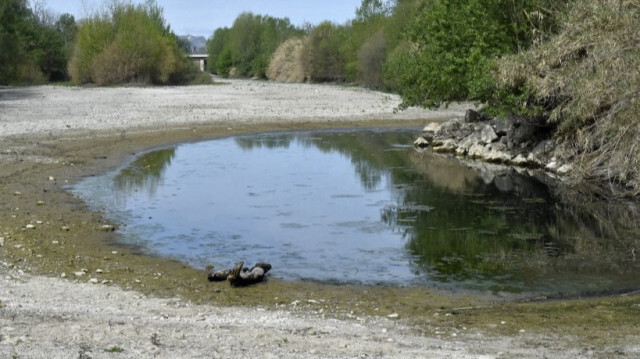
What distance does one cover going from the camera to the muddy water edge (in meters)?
9.99

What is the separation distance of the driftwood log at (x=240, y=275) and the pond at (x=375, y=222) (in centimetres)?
52

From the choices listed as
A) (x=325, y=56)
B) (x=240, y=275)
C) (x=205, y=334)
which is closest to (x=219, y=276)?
(x=240, y=275)

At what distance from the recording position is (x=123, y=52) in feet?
252

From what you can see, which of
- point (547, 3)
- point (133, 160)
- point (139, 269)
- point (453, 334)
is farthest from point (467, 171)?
point (453, 334)

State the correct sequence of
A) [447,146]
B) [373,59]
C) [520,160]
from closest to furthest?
[520,160] → [447,146] → [373,59]

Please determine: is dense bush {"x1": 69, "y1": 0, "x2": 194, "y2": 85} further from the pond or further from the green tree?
the pond

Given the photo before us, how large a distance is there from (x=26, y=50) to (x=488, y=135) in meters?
57.1

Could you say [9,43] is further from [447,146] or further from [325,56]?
[447,146]

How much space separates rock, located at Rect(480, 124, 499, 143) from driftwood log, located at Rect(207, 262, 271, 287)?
61.3ft

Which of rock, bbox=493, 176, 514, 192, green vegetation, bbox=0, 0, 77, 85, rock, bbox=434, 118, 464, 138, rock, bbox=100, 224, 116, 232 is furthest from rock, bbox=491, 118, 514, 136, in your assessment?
green vegetation, bbox=0, 0, 77, 85

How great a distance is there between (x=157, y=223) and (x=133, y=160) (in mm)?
10704

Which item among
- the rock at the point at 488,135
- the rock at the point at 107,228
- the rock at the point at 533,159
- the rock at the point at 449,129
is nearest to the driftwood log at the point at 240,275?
the rock at the point at 107,228

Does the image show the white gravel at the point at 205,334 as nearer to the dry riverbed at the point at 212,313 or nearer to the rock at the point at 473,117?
the dry riverbed at the point at 212,313

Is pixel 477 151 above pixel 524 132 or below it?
below
